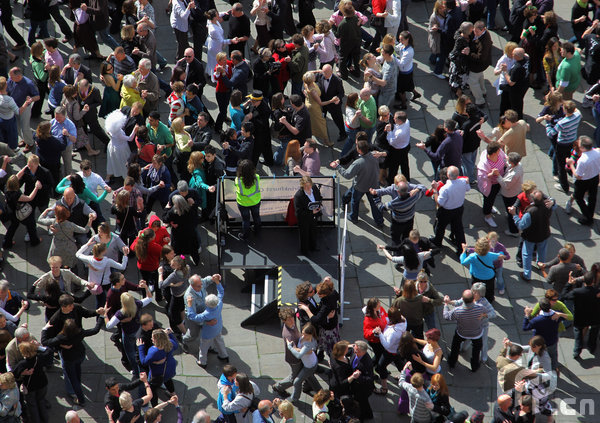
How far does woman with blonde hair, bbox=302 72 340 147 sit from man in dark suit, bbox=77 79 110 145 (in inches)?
142

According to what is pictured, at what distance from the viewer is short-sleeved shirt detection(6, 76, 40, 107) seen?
54.1 feet

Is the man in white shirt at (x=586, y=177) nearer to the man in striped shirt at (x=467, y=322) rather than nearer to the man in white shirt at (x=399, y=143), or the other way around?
the man in white shirt at (x=399, y=143)

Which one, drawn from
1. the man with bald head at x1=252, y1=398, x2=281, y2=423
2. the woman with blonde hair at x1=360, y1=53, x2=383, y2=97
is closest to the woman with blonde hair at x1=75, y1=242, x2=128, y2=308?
the man with bald head at x1=252, y1=398, x2=281, y2=423

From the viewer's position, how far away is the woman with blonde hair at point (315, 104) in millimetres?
16500

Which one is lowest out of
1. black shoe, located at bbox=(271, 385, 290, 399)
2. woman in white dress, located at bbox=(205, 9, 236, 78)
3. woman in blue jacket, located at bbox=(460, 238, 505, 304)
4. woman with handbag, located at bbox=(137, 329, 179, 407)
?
black shoe, located at bbox=(271, 385, 290, 399)

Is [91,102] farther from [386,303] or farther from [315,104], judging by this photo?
[386,303]

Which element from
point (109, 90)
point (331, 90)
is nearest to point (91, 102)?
point (109, 90)

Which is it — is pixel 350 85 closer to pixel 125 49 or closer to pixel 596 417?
pixel 125 49

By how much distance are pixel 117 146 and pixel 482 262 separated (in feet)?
20.8

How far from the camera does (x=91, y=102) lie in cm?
1648

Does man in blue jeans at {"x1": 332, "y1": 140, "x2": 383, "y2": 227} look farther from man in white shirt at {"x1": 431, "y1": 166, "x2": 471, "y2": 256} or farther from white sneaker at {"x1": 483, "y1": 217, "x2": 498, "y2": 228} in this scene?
white sneaker at {"x1": 483, "y1": 217, "x2": 498, "y2": 228}

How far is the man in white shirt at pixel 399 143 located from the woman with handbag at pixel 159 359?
522 centimetres

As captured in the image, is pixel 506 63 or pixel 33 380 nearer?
pixel 33 380

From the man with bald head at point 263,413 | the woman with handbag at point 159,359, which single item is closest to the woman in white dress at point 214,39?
the woman with handbag at point 159,359
